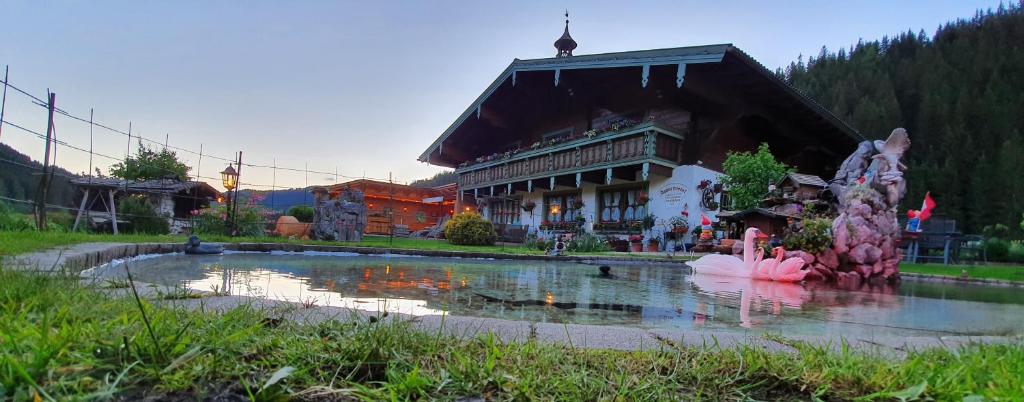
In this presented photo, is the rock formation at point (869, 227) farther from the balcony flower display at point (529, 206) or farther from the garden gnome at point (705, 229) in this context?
the balcony flower display at point (529, 206)

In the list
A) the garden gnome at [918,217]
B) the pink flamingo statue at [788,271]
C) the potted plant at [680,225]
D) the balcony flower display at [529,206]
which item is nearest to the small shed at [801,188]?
the potted plant at [680,225]

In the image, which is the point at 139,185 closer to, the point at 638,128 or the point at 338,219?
the point at 338,219

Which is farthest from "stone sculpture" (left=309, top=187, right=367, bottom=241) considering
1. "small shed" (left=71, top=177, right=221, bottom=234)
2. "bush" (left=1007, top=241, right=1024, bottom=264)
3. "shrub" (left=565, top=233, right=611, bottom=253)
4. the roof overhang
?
"bush" (left=1007, top=241, right=1024, bottom=264)

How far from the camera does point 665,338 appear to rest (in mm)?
1869

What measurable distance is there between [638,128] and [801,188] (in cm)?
571

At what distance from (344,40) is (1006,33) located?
208 ft

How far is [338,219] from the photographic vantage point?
1452 centimetres

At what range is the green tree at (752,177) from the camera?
47.0ft

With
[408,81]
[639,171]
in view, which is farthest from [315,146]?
[639,171]

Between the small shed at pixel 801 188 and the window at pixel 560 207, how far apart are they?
989 cm

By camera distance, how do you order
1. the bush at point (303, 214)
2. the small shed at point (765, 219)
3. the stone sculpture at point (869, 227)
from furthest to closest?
1. the bush at point (303, 214)
2. the small shed at point (765, 219)
3. the stone sculpture at point (869, 227)

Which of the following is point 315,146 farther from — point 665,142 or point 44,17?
point 665,142

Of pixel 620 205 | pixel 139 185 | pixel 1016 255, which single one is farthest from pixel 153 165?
pixel 1016 255

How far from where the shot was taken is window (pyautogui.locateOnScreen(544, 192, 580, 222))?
73.7 feet
